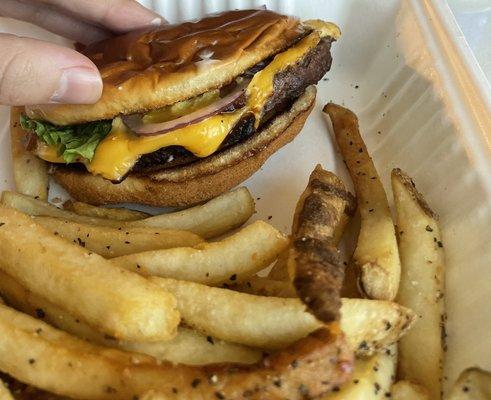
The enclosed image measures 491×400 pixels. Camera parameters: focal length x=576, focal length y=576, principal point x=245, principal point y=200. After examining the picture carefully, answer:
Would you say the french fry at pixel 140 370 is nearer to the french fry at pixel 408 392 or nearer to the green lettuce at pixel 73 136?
the french fry at pixel 408 392

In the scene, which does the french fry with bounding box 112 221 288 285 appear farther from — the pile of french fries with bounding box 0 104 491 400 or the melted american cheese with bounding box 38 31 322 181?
the melted american cheese with bounding box 38 31 322 181

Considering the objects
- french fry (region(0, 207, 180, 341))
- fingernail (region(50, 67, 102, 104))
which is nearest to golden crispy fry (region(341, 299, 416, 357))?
french fry (region(0, 207, 180, 341))

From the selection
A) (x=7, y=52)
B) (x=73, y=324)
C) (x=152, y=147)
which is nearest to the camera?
(x=73, y=324)

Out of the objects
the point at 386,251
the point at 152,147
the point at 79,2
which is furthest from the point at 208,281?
the point at 79,2

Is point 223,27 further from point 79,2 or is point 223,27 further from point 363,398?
point 363,398

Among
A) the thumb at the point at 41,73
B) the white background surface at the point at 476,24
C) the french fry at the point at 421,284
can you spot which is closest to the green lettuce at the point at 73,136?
the thumb at the point at 41,73

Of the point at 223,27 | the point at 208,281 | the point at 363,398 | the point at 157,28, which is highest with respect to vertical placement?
the point at 223,27
